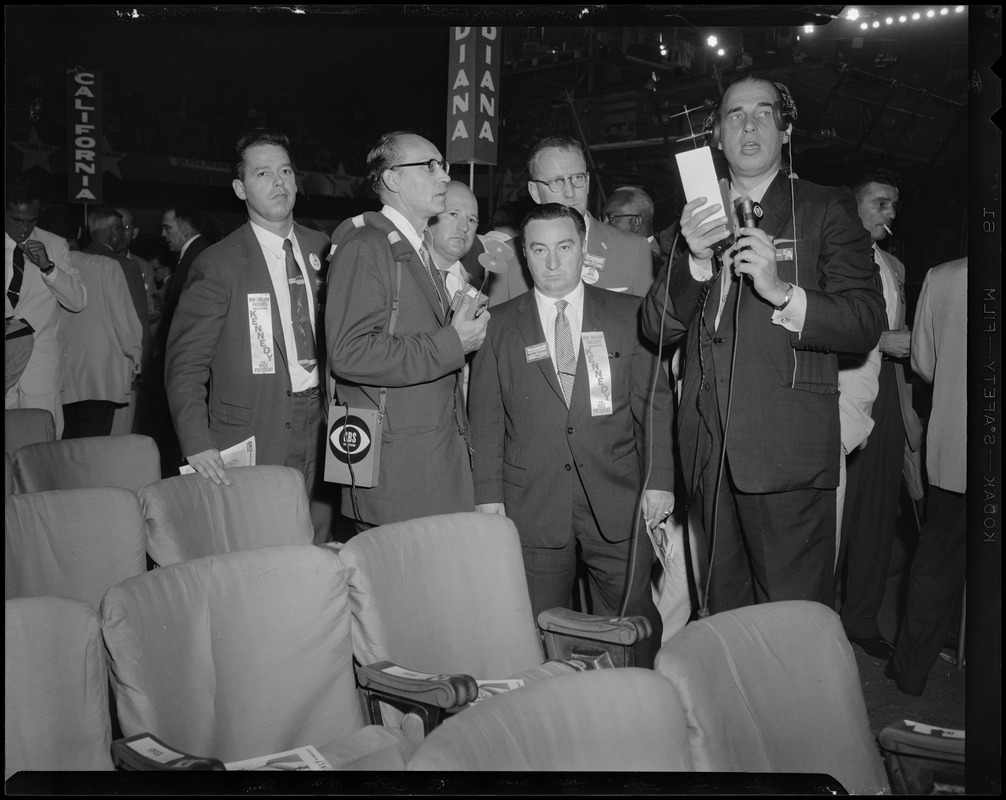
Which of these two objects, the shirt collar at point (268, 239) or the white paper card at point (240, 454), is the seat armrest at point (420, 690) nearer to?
the white paper card at point (240, 454)

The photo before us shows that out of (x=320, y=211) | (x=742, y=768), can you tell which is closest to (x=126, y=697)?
(x=742, y=768)

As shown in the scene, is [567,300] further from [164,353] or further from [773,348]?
[164,353]

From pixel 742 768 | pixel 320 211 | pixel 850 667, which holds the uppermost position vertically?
pixel 320 211

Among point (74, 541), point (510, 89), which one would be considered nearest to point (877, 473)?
point (74, 541)

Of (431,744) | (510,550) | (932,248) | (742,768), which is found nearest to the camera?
(431,744)

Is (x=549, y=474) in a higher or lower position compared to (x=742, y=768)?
higher

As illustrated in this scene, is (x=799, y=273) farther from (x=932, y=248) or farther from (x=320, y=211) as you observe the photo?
(x=320, y=211)

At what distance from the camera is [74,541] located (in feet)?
A: 7.59

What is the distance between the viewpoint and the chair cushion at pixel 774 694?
58.4 inches

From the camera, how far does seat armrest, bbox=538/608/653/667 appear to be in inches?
80.7

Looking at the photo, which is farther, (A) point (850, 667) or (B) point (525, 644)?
(B) point (525, 644)

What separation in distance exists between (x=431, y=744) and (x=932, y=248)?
26.3 ft

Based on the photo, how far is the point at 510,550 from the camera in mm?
2180

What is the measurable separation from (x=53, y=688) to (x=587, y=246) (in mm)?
2265
